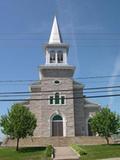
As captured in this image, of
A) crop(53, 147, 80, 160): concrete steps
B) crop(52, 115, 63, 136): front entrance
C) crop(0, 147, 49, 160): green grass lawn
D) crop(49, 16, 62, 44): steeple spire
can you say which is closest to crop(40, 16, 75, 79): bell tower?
crop(49, 16, 62, 44): steeple spire

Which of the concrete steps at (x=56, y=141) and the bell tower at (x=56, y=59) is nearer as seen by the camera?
the concrete steps at (x=56, y=141)

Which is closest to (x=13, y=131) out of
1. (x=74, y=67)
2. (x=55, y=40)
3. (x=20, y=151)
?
(x=20, y=151)

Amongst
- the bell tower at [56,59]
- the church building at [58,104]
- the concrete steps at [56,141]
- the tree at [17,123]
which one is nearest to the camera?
the tree at [17,123]

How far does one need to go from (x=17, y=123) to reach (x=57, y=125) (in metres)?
15.5

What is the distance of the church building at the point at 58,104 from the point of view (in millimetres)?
56844

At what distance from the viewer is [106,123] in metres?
46.0

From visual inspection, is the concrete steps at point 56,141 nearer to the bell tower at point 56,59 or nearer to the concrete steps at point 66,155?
the concrete steps at point 66,155

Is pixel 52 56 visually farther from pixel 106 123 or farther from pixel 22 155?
pixel 22 155

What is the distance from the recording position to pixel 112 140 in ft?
172

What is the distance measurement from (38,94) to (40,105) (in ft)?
6.16

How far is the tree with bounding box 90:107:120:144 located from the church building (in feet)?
30.9

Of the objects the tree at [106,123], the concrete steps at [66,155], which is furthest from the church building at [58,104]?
the concrete steps at [66,155]

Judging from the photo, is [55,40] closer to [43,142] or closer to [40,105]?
[40,105]

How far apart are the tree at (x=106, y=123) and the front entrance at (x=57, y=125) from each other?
11.2 meters
